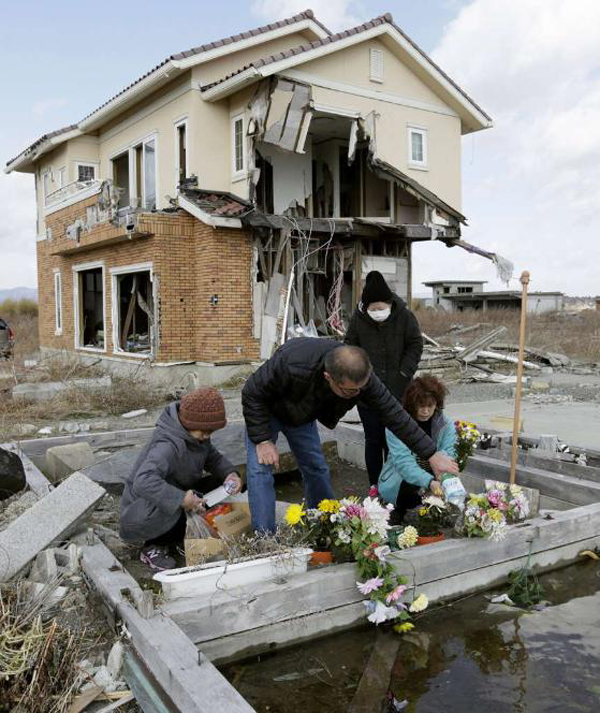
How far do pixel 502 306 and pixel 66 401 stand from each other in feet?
107

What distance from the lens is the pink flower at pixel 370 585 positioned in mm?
3697

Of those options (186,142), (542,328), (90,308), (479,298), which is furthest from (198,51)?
(479,298)

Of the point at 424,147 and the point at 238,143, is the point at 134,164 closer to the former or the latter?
the point at 238,143

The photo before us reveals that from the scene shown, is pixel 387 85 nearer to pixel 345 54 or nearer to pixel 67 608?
pixel 345 54

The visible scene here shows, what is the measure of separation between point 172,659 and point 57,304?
1886 centimetres

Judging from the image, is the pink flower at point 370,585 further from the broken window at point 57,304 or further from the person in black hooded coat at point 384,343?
the broken window at point 57,304

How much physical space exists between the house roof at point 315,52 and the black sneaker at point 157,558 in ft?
35.3

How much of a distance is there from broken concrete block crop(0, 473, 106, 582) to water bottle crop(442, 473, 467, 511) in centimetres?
229

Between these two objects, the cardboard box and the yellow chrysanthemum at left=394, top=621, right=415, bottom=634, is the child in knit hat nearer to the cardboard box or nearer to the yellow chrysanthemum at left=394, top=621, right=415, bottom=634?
the cardboard box

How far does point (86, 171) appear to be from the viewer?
19.4 metres

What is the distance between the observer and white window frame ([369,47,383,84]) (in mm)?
15195

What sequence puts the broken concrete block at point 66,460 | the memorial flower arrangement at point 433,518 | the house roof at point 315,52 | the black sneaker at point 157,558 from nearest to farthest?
the black sneaker at point 157,558 < the memorial flower arrangement at point 433,518 < the broken concrete block at point 66,460 < the house roof at point 315,52

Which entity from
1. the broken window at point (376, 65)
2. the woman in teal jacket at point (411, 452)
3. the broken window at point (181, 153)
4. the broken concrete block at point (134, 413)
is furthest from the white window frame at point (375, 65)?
the woman in teal jacket at point (411, 452)

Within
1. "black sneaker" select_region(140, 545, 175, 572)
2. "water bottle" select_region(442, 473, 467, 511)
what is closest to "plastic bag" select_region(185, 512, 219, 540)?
"black sneaker" select_region(140, 545, 175, 572)
